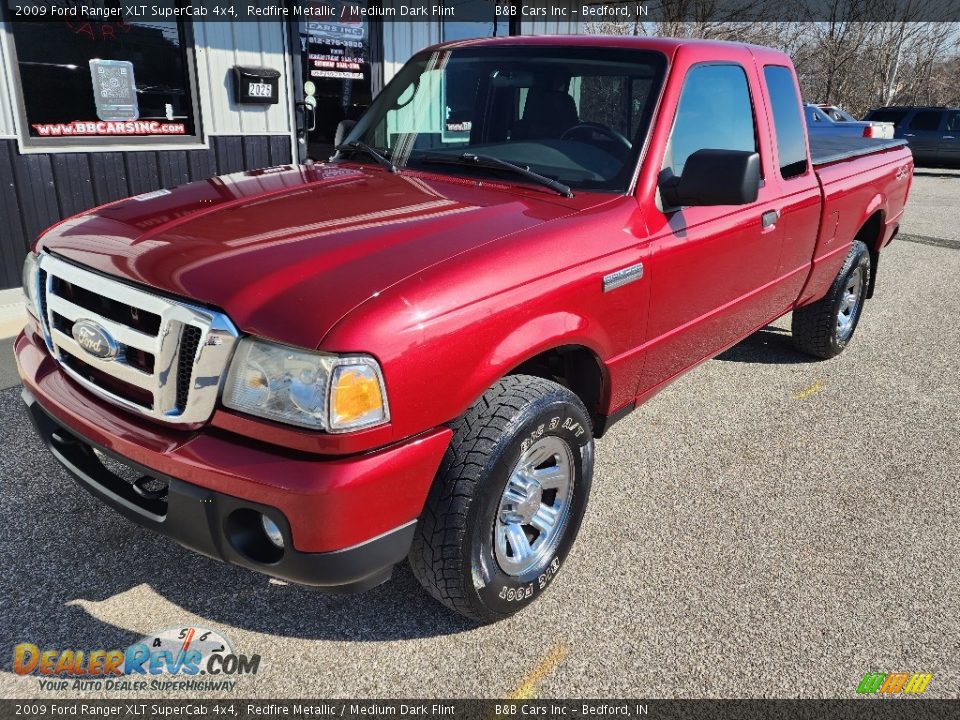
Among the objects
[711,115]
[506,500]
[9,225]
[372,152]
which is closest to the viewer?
[506,500]

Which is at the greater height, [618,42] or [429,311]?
[618,42]

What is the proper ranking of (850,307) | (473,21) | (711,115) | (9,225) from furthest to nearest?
(473,21), (9,225), (850,307), (711,115)

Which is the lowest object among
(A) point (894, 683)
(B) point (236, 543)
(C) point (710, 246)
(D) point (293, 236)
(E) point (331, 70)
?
(A) point (894, 683)

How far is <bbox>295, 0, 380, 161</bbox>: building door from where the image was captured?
7266 millimetres

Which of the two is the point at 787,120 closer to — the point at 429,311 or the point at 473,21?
the point at 429,311

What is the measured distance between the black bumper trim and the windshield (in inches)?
61.3

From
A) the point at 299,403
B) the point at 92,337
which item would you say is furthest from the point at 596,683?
the point at 92,337

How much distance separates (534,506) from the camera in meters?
2.60

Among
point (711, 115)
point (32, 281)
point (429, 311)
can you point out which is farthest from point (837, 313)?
point (32, 281)

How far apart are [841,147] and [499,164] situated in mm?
3119

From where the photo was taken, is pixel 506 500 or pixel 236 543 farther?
pixel 506 500

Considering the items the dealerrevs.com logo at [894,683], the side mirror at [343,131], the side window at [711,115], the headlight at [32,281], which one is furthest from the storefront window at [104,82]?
the dealerrevs.com logo at [894,683]

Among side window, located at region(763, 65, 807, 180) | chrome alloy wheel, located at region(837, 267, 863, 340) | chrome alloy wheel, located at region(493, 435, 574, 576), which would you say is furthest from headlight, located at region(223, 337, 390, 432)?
chrome alloy wheel, located at region(837, 267, 863, 340)

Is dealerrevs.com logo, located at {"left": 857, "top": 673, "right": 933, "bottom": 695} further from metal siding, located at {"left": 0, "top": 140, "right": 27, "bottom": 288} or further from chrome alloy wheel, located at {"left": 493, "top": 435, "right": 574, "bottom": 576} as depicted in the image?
metal siding, located at {"left": 0, "top": 140, "right": 27, "bottom": 288}
